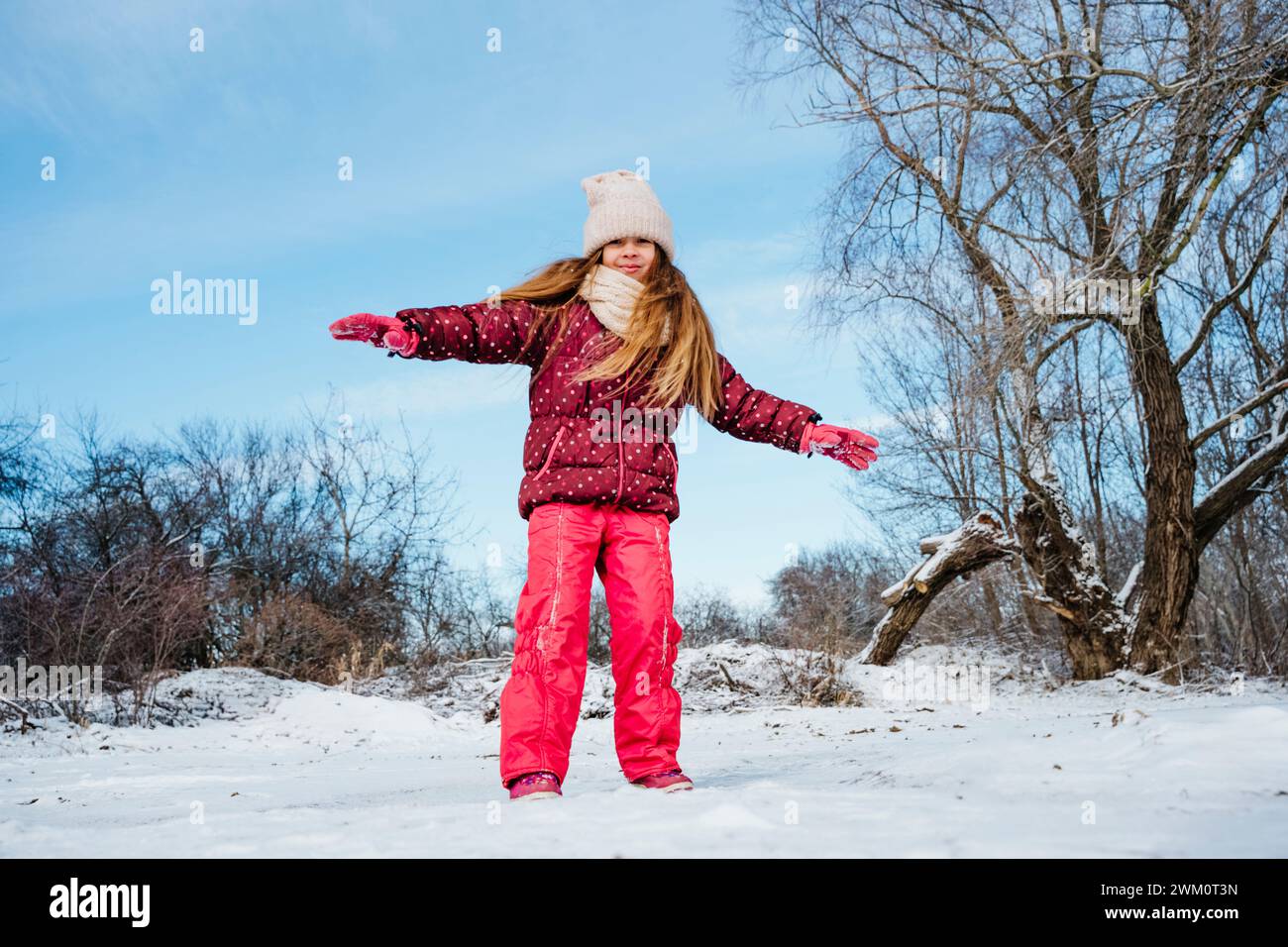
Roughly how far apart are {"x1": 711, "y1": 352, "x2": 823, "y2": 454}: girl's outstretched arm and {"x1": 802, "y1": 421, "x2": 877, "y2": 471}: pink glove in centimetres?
3

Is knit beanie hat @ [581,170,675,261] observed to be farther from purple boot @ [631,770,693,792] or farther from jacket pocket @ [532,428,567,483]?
purple boot @ [631,770,693,792]

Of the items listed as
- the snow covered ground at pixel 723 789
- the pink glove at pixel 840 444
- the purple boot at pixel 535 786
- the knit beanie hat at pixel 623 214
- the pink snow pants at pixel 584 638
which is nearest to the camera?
the snow covered ground at pixel 723 789

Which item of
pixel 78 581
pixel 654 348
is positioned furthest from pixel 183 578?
pixel 654 348

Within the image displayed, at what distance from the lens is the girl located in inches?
119

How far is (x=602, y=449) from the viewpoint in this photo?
3.18 meters

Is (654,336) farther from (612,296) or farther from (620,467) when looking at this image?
(620,467)

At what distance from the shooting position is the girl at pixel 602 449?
302 centimetres

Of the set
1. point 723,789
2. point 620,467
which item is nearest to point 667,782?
point 723,789

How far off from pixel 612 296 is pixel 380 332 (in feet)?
2.60

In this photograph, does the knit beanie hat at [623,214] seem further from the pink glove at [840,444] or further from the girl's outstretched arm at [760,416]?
the pink glove at [840,444]

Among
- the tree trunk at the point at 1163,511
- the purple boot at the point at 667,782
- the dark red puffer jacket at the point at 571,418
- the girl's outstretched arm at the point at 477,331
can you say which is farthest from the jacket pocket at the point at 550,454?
the tree trunk at the point at 1163,511

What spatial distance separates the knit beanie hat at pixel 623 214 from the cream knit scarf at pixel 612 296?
0.18 meters

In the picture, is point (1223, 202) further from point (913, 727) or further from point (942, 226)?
point (913, 727)
